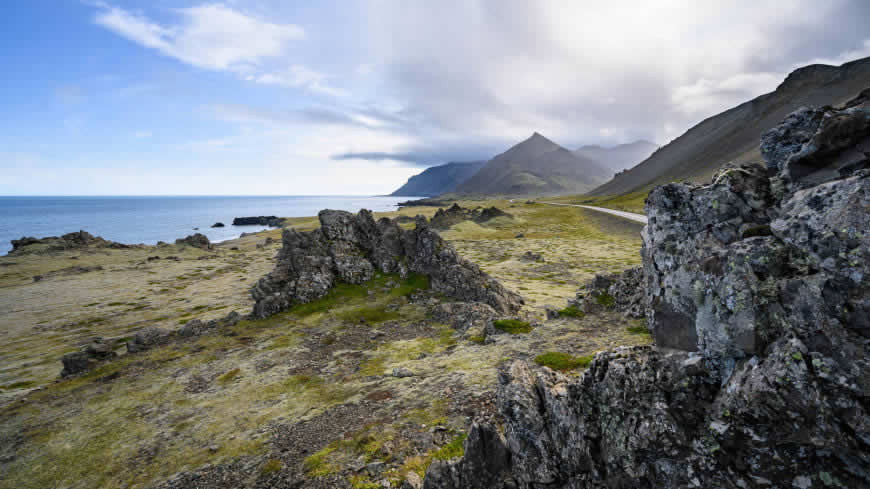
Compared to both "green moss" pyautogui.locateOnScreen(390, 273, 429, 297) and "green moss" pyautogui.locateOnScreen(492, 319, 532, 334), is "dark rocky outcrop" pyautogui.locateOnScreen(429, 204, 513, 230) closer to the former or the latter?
"green moss" pyautogui.locateOnScreen(390, 273, 429, 297)

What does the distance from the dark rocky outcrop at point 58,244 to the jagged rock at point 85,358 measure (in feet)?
343

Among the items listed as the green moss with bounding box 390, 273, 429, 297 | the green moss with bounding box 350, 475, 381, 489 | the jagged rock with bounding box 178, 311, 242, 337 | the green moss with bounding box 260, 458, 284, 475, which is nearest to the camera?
the green moss with bounding box 350, 475, 381, 489

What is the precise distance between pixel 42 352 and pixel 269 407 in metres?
33.7

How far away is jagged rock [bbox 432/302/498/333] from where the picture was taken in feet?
87.8

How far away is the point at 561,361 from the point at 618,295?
11.0 m

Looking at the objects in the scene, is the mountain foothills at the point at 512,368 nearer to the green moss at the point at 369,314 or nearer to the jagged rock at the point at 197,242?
the green moss at the point at 369,314

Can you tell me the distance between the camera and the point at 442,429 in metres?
14.4

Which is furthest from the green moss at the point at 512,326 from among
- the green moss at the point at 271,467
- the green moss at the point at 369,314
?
the green moss at the point at 271,467

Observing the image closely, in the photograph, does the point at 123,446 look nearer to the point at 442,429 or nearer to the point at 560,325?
the point at 442,429

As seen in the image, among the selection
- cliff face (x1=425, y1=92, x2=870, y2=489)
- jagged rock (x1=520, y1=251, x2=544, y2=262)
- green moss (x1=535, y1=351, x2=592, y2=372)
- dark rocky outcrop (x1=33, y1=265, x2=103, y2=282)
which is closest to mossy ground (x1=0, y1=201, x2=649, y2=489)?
green moss (x1=535, y1=351, x2=592, y2=372)

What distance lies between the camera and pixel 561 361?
17438 millimetres

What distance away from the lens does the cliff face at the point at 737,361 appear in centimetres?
638

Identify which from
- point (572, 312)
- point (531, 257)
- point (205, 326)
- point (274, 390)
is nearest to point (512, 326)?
point (572, 312)

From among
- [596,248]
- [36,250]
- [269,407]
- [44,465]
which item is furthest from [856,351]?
[36,250]
